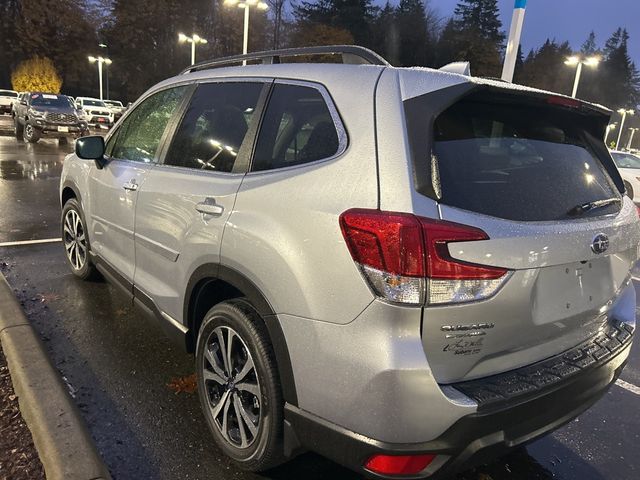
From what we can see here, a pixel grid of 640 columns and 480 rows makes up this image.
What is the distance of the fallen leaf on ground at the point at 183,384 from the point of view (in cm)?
329

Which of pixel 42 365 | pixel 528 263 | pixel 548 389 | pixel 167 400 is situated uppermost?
pixel 528 263

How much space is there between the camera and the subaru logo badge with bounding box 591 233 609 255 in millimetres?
2236

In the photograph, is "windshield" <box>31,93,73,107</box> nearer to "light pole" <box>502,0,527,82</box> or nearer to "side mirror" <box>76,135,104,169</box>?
"light pole" <box>502,0,527,82</box>

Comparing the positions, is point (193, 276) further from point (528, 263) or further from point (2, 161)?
point (2, 161)

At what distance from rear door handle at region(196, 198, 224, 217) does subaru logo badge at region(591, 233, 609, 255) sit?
165 cm

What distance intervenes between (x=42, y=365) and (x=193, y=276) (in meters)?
1.15

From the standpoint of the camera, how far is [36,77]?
48500 mm

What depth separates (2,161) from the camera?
43.4ft

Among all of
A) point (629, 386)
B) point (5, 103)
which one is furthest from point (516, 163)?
point (5, 103)

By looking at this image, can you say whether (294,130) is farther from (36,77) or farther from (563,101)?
(36,77)

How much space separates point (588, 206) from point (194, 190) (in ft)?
6.26

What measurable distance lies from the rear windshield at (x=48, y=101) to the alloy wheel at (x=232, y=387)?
19.5 m

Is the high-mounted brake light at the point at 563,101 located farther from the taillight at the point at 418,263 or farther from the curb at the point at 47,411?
the curb at the point at 47,411

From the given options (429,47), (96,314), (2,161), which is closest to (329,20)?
(429,47)
